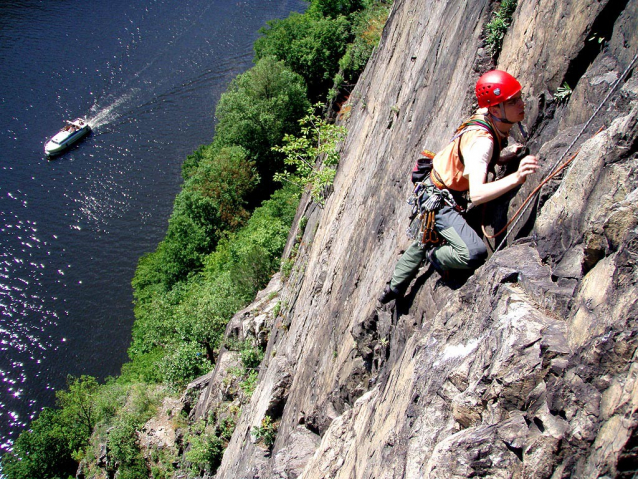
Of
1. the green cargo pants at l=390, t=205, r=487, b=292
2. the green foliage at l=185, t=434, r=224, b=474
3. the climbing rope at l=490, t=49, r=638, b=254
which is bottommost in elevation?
the green foliage at l=185, t=434, r=224, b=474

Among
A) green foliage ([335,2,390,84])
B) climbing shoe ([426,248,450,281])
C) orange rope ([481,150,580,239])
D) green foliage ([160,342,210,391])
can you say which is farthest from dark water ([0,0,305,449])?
orange rope ([481,150,580,239])

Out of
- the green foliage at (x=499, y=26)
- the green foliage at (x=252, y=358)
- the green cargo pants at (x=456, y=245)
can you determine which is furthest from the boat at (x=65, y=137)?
the green cargo pants at (x=456, y=245)

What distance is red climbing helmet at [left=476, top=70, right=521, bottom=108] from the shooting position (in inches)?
209

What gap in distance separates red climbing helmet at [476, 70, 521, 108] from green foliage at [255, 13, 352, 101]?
4059 centimetres

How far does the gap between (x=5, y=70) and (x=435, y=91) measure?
191 feet

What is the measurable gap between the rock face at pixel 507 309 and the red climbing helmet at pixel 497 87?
2.41 ft

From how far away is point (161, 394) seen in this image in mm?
28469

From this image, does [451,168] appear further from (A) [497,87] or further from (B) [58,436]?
(B) [58,436]

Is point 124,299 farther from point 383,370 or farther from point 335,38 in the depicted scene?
point 383,370

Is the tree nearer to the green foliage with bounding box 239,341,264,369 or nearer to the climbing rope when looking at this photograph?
the green foliage with bounding box 239,341,264,369

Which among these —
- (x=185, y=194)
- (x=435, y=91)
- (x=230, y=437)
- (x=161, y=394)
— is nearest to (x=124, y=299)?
(x=185, y=194)

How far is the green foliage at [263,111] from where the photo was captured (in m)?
39.8

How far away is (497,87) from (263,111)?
121 feet

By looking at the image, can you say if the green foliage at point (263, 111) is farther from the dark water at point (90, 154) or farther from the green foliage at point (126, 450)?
the green foliage at point (126, 450)
